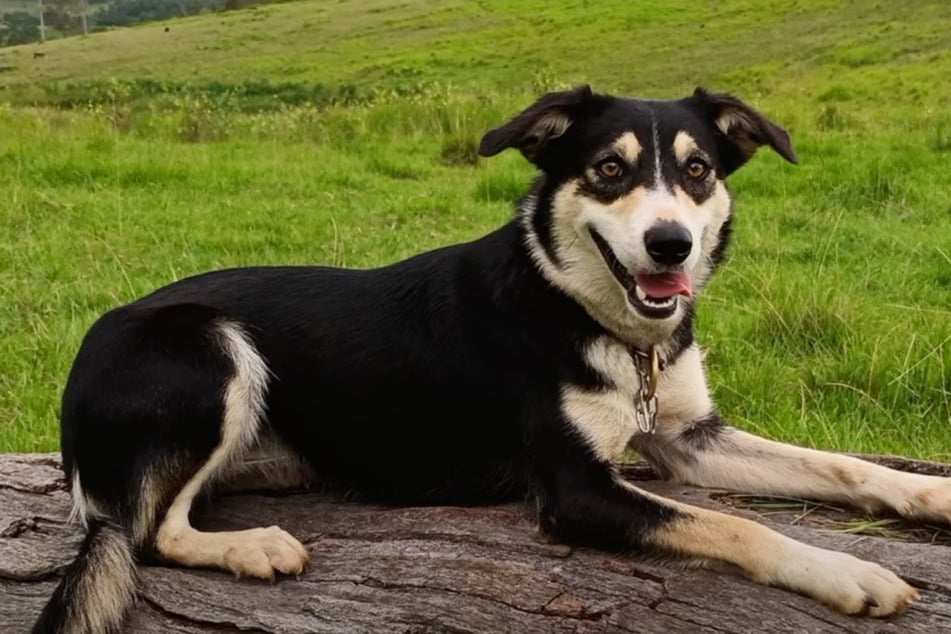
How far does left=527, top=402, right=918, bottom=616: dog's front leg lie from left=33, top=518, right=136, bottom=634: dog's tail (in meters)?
1.21

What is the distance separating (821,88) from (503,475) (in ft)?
68.5

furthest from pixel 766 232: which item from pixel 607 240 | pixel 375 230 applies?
pixel 607 240

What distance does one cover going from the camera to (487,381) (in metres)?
3.35

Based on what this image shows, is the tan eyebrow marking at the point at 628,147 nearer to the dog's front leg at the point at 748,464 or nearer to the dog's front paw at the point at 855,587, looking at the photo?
the dog's front leg at the point at 748,464

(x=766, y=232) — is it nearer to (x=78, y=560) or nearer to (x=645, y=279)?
(x=645, y=279)

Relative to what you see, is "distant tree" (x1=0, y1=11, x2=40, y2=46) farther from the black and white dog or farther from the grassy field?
the black and white dog

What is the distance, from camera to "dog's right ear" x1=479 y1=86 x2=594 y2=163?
3301mm

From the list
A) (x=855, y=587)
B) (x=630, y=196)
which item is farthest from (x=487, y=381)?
(x=855, y=587)

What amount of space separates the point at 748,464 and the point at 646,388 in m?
0.44

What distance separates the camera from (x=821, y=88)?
73.2 ft

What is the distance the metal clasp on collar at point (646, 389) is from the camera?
328cm

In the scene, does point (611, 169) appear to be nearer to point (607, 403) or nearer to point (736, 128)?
point (736, 128)

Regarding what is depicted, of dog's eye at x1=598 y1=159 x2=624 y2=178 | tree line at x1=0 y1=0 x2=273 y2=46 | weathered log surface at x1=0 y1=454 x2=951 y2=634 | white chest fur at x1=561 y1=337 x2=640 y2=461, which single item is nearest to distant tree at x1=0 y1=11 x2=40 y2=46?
tree line at x1=0 y1=0 x2=273 y2=46

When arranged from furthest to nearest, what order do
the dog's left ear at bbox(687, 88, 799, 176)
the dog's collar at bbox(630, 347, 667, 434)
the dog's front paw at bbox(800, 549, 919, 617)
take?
the dog's left ear at bbox(687, 88, 799, 176)
the dog's collar at bbox(630, 347, 667, 434)
the dog's front paw at bbox(800, 549, 919, 617)
